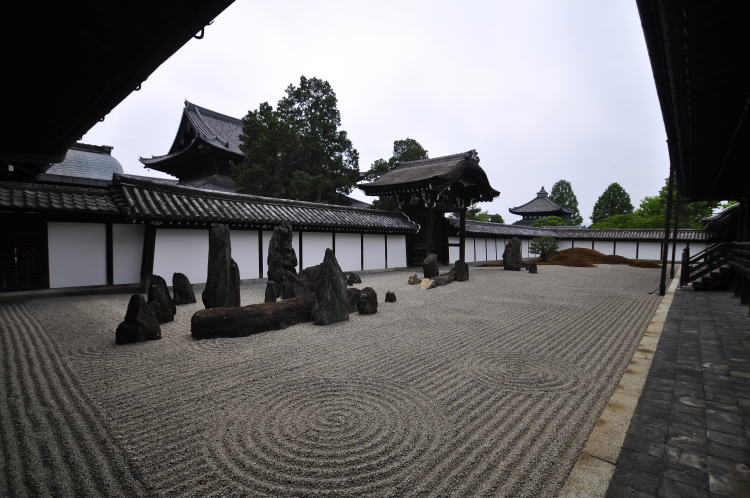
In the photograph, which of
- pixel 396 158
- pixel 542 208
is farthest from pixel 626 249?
pixel 396 158

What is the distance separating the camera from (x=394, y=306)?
9312mm

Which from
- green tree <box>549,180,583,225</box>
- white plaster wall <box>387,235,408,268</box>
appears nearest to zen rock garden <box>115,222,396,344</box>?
white plaster wall <box>387,235,408,268</box>

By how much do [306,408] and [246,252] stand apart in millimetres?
11862

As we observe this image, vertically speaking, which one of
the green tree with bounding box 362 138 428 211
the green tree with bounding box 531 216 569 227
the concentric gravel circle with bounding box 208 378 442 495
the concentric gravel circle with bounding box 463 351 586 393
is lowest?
the concentric gravel circle with bounding box 463 351 586 393

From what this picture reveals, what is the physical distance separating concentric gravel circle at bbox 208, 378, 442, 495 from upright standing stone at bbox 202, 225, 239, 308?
4154 millimetres

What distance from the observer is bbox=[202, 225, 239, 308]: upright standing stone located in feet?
24.4

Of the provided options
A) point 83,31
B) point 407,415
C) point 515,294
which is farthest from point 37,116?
point 515,294

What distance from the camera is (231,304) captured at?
7.79 meters

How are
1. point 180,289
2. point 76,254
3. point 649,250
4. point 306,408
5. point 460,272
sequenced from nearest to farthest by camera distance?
point 306,408, point 180,289, point 76,254, point 460,272, point 649,250

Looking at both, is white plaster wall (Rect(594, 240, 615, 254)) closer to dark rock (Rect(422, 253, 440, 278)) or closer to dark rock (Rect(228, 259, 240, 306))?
dark rock (Rect(422, 253, 440, 278))

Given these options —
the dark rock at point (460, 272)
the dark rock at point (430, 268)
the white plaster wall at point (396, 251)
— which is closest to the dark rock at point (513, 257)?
the white plaster wall at point (396, 251)

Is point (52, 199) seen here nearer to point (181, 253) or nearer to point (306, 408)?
point (181, 253)

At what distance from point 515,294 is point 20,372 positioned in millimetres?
11752

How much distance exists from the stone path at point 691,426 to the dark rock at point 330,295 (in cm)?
535
